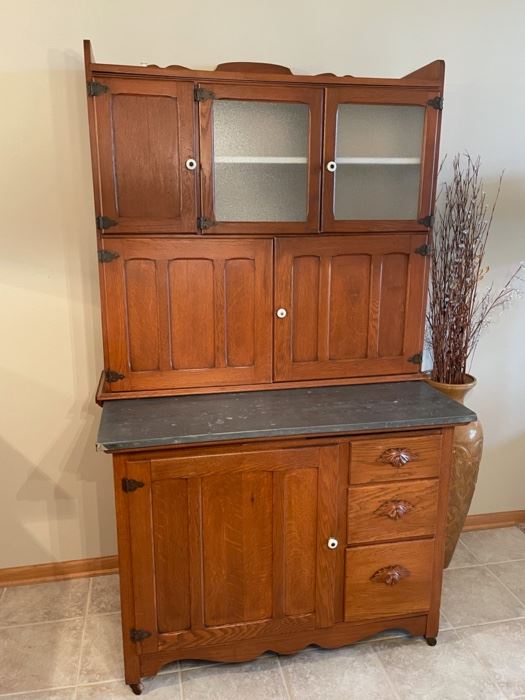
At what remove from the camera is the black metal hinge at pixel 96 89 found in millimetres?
1747

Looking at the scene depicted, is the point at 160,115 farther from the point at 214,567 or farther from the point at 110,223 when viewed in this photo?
the point at 214,567

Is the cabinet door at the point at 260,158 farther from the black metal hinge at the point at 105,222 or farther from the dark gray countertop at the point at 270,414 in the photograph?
the dark gray countertop at the point at 270,414

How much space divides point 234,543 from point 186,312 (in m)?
0.76

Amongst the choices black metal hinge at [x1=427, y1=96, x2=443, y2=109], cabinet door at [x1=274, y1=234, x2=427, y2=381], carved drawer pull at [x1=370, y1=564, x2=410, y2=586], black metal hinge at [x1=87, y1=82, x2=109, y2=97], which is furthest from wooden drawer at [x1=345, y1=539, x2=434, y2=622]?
black metal hinge at [x1=87, y1=82, x2=109, y2=97]

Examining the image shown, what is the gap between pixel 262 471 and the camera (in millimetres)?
1786

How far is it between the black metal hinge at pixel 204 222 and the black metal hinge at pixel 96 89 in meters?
0.47

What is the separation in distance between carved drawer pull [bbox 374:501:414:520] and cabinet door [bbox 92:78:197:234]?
1.09m

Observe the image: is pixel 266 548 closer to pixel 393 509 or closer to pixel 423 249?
pixel 393 509

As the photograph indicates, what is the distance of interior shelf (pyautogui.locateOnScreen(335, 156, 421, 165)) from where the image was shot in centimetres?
197

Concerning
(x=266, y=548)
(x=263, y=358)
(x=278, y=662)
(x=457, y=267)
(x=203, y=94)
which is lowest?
(x=278, y=662)

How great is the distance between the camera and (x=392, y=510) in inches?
74.7

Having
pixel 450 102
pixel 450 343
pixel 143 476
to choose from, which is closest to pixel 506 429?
pixel 450 343

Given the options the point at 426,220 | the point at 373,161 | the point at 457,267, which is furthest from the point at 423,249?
the point at 373,161

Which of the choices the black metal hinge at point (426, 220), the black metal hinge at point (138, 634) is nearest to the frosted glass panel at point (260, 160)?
the black metal hinge at point (426, 220)
